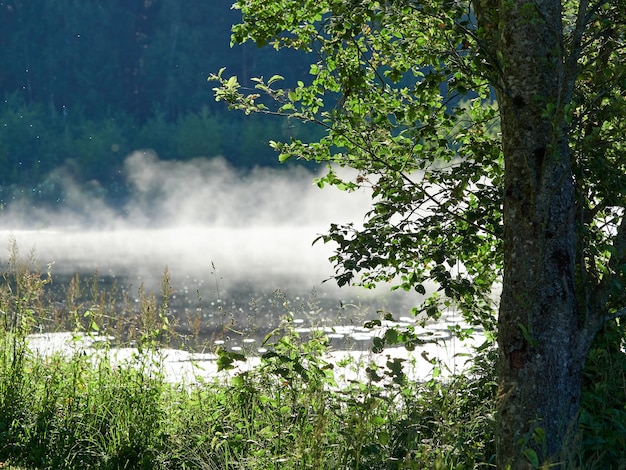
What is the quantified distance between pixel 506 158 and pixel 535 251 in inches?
24.8

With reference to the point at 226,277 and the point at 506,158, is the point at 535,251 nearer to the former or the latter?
the point at 506,158

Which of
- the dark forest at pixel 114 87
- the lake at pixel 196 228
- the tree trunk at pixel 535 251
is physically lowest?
the tree trunk at pixel 535 251

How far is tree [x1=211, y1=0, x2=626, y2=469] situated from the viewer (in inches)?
197

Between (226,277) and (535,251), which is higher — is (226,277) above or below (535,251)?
above

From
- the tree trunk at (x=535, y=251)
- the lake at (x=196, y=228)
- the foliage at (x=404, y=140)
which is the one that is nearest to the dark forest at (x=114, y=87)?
the lake at (x=196, y=228)

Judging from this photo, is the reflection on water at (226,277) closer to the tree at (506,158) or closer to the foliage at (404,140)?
the foliage at (404,140)

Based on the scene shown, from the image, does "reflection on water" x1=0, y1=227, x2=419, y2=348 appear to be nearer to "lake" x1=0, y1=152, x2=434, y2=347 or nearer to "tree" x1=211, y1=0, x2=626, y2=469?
"lake" x1=0, y1=152, x2=434, y2=347

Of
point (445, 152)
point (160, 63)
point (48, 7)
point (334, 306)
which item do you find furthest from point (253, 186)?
point (445, 152)

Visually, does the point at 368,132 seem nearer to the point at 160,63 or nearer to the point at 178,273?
the point at 178,273

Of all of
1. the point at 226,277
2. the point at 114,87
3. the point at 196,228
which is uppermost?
the point at 114,87

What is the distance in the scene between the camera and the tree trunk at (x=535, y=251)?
4.98 metres

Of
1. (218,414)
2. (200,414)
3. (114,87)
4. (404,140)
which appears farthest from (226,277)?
(114,87)

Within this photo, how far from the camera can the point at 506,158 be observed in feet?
17.3

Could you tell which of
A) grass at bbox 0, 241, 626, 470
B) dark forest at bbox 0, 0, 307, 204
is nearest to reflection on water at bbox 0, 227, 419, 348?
grass at bbox 0, 241, 626, 470
